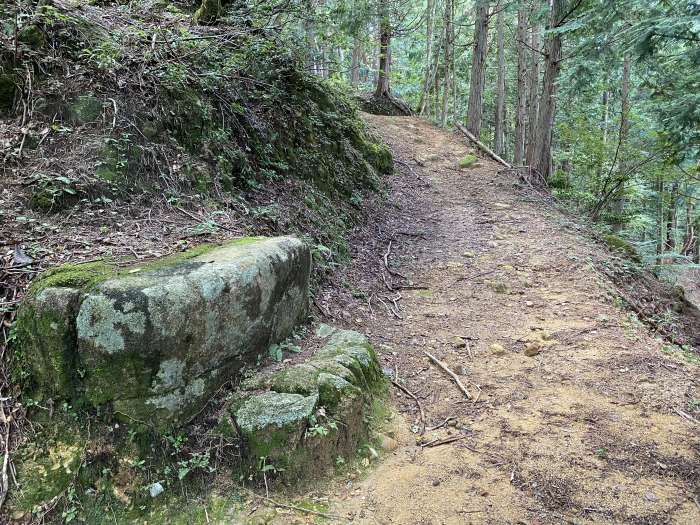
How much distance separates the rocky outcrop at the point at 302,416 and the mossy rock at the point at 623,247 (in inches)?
280

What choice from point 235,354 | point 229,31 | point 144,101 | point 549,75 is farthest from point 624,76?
point 235,354

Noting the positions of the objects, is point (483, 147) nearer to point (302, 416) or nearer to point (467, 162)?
point (467, 162)

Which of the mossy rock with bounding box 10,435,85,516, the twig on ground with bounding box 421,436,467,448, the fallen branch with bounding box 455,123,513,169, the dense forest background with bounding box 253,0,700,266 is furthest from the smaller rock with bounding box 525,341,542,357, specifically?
the fallen branch with bounding box 455,123,513,169

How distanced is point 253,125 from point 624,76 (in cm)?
1470

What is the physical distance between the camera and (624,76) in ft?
50.6

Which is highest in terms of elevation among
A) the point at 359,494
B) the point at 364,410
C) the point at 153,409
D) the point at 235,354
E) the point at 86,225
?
the point at 86,225

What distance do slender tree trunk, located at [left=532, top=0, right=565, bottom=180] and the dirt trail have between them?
415 centimetres

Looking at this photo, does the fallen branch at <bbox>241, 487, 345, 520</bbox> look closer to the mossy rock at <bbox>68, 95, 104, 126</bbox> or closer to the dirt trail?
the dirt trail

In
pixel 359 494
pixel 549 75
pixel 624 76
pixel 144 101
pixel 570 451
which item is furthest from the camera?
pixel 624 76

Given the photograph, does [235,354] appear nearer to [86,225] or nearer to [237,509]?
[237,509]

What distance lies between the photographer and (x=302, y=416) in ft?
10.4

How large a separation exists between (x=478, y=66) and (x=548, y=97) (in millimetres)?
5427

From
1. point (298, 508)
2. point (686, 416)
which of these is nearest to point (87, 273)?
point (298, 508)

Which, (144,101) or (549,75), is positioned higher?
(549,75)
